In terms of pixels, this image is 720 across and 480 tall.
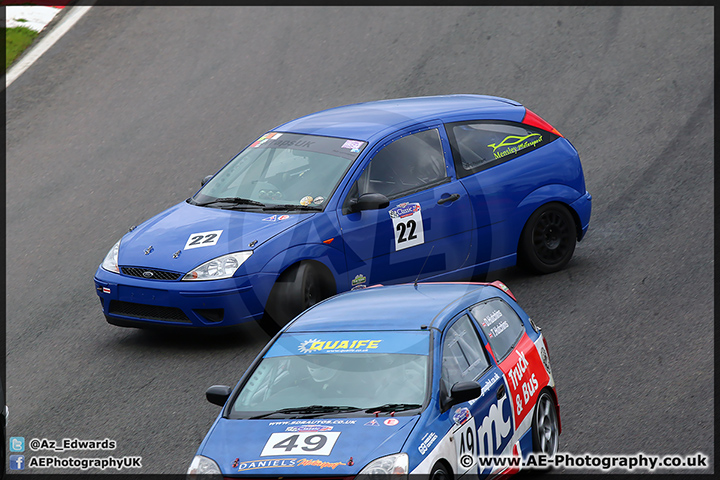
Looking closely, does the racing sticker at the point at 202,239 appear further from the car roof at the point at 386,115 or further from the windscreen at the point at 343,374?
the windscreen at the point at 343,374

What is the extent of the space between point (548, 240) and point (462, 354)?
444 cm

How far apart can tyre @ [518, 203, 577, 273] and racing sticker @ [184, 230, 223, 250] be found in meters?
3.29

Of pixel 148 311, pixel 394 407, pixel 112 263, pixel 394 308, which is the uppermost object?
pixel 394 308

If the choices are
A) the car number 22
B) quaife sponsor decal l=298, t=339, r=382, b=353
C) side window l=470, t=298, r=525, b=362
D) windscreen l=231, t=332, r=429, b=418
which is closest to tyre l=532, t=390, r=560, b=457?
side window l=470, t=298, r=525, b=362

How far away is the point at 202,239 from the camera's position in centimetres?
845

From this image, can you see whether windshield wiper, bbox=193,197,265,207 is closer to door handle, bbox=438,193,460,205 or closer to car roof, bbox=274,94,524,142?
car roof, bbox=274,94,524,142

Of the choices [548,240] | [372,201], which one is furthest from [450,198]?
[548,240]

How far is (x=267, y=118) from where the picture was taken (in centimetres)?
1429

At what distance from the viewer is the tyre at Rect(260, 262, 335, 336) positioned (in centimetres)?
830

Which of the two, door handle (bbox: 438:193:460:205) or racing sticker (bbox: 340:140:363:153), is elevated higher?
racing sticker (bbox: 340:140:363:153)

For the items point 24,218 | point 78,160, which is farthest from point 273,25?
point 24,218

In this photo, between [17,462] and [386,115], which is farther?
[386,115]

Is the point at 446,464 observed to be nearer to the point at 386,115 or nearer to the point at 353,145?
the point at 353,145

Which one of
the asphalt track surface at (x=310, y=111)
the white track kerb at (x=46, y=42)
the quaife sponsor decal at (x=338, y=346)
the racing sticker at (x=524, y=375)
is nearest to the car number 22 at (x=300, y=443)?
the quaife sponsor decal at (x=338, y=346)
